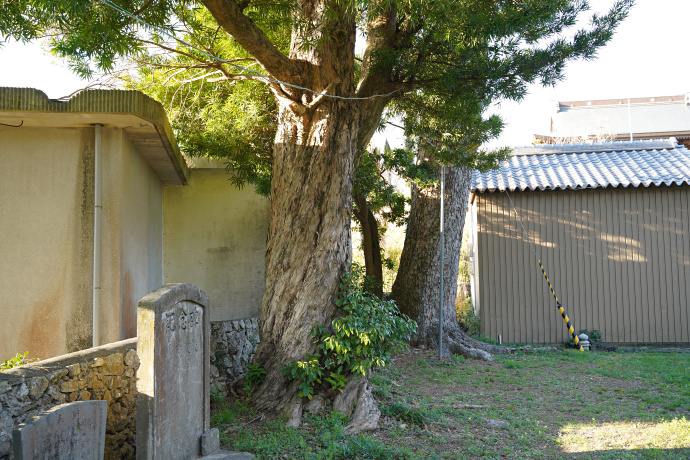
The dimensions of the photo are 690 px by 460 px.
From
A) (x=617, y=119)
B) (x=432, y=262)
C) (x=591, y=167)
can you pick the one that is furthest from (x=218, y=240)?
(x=617, y=119)

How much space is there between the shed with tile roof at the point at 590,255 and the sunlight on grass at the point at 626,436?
5645 mm

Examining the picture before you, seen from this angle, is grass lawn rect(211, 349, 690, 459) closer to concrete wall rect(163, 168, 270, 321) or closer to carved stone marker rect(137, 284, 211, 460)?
carved stone marker rect(137, 284, 211, 460)

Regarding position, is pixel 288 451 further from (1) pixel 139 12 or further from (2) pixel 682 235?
(2) pixel 682 235

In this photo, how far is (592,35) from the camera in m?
6.22

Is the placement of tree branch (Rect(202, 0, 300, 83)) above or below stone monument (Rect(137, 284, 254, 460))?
above

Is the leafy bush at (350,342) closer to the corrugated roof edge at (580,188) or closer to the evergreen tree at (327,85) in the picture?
the evergreen tree at (327,85)

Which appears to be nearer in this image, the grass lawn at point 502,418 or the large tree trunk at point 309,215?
the grass lawn at point 502,418

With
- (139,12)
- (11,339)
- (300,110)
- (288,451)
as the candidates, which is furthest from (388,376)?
(139,12)

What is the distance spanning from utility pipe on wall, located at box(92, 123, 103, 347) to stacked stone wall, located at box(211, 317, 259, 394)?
178 cm

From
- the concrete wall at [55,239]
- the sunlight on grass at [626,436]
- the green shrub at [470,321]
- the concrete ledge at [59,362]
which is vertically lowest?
the sunlight on grass at [626,436]

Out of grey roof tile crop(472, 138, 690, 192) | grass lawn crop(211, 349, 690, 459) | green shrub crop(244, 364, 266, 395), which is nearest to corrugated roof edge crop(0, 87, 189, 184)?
green shrub crop(244, 364, 266, 395)

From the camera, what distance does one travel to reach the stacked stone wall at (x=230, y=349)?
286 inches

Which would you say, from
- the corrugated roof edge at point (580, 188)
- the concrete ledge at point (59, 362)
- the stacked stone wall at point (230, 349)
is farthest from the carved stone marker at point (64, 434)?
the corrugated roof edge at point (580, 188)

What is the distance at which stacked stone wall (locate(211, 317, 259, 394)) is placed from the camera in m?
7.27
